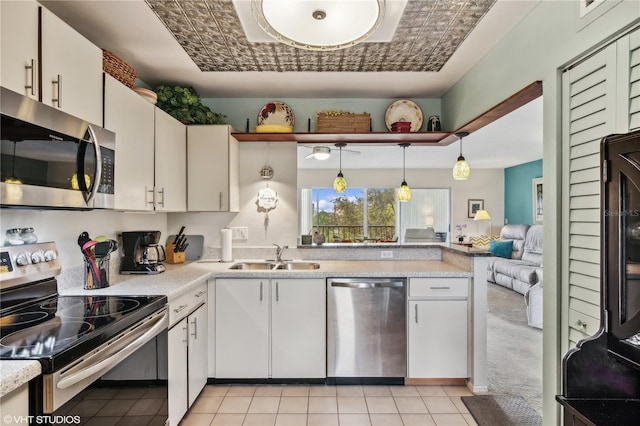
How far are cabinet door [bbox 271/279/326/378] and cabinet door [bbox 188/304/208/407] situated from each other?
502mm

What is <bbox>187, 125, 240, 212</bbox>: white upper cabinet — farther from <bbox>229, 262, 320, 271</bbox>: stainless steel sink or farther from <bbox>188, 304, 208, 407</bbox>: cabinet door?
Answer: <bbox>188, 304, 208, 407</bbox>: cabinet door

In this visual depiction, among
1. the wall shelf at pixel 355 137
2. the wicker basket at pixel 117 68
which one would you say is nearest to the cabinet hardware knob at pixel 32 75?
the wicker basket at pixel 117 68

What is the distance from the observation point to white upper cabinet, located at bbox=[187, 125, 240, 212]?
2.93 m

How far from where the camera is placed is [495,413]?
7.54ft

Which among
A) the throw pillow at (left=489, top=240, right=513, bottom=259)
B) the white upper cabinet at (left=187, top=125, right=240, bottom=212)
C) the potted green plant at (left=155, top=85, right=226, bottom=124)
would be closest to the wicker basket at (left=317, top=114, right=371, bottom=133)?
the white upper cabinet at (left=187, top=125, right=240, bottom=212)

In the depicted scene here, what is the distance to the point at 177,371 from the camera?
2.06 metres

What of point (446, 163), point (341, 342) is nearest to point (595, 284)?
point (341, 342)

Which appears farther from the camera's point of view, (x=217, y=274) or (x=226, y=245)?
(x=226, y=245)

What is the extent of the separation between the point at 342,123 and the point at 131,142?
1.68 m

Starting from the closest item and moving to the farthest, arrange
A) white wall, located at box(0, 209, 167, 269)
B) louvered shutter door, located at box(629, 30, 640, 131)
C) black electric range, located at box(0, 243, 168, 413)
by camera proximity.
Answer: black electric range, located at box(0, 243, 168, 413) < louvered shutter door, located at box(629, 30, 640, 131) < white wall, located at box(0, 209, 167, 269)

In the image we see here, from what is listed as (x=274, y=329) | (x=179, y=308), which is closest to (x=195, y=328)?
(x=179, y=308)

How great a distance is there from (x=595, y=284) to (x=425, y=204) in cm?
727

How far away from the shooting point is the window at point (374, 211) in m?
8.55

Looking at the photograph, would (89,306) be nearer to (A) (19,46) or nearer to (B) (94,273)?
(B) (94,273)
